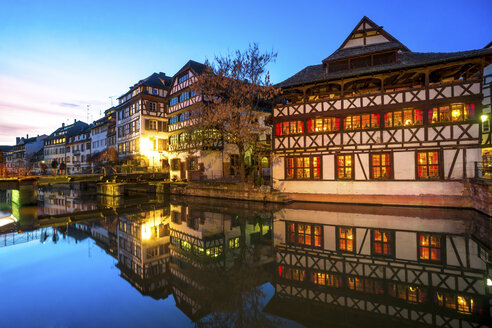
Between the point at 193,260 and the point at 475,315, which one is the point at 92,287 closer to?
the point at 193,260

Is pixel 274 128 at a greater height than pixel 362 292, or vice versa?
pixel 274 128

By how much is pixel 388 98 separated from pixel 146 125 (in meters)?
30.5

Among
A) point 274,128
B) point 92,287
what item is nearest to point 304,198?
point 274,128

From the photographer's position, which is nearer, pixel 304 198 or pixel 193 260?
pixel 193 260

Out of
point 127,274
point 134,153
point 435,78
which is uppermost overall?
point 435,78

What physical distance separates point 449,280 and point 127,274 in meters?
8.58

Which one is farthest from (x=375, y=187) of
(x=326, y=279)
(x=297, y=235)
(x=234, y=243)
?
(x=326, y=279)

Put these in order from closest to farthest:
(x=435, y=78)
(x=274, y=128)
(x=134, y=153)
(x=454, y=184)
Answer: (x=454, y=184) < (x=435, y=78) < (x=274, y=128) < (x=134, y=153)

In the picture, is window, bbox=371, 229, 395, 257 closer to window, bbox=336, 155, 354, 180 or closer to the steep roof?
window, bbox=336, 155, 354, 180

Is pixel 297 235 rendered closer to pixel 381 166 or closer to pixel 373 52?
pixel 381 166

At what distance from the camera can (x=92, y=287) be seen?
611 centimetres

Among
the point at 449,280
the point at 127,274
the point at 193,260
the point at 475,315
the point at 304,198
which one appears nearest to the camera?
the point at 475,315

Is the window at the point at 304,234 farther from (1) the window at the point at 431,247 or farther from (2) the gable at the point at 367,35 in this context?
(2) the gable at the point at 367,35

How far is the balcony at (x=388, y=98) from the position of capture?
15320 millimetres
